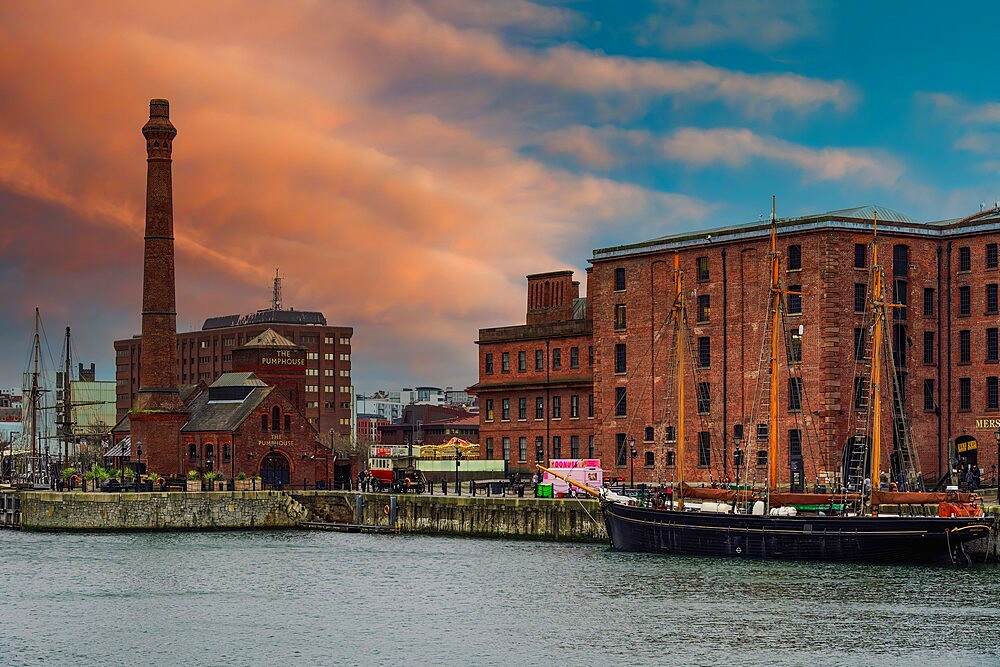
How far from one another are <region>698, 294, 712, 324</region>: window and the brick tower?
3729 cm

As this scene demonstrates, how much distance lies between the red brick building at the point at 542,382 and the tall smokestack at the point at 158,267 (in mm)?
23228

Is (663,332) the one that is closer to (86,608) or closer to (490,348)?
(490,348)

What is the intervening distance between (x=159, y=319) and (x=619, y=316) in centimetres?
3243

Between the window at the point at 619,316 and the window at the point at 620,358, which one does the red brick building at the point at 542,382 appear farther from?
the window at the point at 619,316

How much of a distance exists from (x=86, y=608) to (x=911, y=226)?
5583cm

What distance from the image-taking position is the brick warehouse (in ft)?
309

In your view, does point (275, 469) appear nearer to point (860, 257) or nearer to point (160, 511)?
point (160, 511)

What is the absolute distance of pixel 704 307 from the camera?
331 feet

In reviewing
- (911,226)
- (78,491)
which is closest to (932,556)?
(911,226)

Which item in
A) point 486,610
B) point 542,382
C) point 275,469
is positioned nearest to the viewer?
point 486,610

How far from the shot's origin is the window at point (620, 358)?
10599cm

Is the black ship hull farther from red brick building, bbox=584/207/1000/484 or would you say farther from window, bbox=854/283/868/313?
window, bbox=854/283/868/313

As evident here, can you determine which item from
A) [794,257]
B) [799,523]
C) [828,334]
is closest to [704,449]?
[828,334]

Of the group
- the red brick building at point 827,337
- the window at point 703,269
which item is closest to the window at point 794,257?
the red brick building at point 827,337
